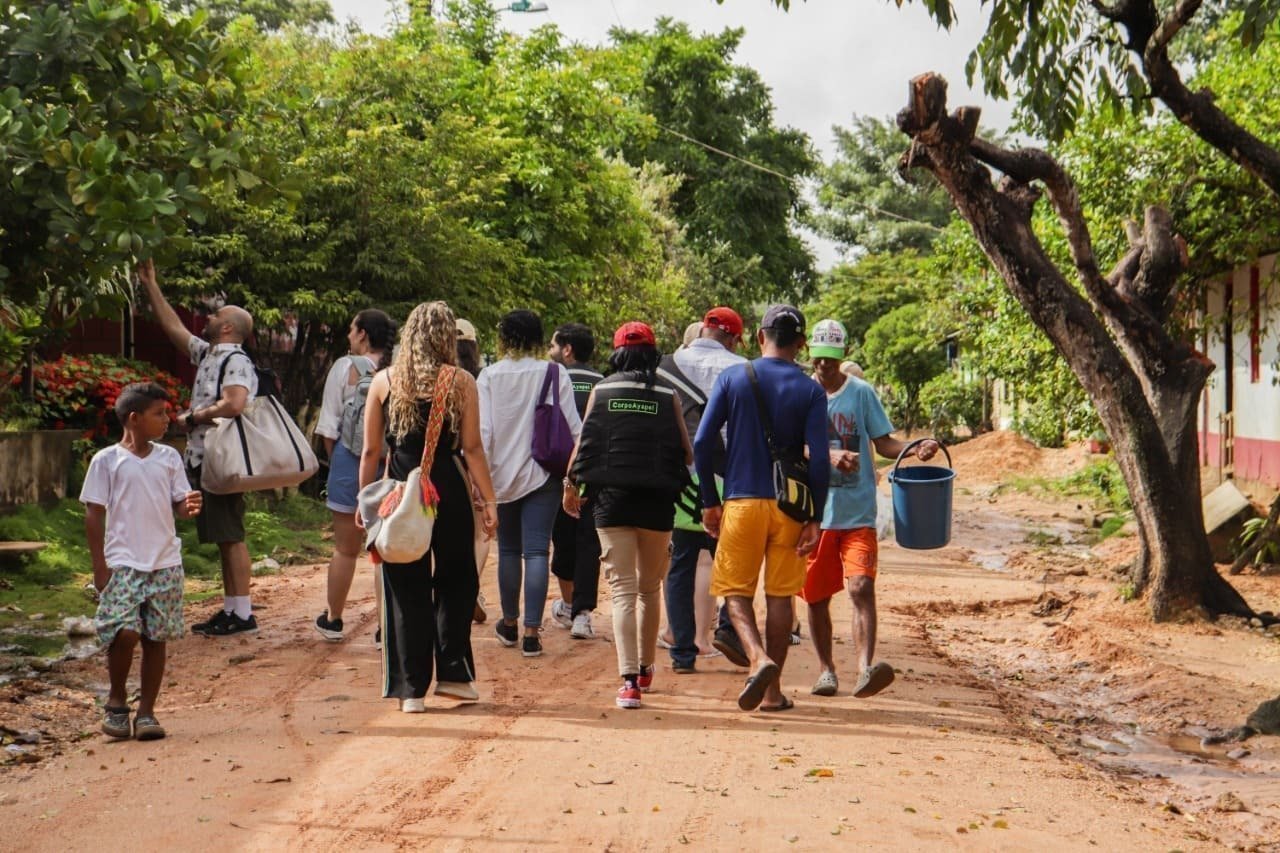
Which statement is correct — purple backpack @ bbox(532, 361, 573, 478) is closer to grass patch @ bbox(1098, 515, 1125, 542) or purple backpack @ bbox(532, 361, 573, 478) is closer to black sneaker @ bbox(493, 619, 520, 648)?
black sneaker @ bbox(493, 619, 520, 648)

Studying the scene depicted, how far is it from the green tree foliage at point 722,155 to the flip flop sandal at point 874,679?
37.7m

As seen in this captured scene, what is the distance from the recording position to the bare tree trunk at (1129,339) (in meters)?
11.0

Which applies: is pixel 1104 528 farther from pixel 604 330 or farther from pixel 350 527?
pixel 604 330

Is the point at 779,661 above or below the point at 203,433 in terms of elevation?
below

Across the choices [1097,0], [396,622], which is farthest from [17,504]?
[1097,0]

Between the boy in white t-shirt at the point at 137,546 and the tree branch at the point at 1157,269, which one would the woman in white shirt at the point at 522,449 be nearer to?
the boy in white t-shirt at the point at 137,546

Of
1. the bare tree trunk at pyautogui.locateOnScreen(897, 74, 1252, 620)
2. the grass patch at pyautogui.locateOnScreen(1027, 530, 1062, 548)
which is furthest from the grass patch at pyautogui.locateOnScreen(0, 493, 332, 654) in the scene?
the grass patch at pyautogui.locateOnScreen(1027, 530, 1062, 548)

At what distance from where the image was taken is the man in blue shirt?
6.90m

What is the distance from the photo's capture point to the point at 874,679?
7242mm

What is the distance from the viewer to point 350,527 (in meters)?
8.55

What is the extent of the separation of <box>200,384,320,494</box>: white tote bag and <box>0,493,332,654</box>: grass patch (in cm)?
147

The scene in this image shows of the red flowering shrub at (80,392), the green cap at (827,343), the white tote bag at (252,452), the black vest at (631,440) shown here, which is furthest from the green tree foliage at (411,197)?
the green cap at (827,343)

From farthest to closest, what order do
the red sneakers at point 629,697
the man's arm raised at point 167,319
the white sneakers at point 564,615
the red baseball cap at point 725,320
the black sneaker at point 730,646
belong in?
the white sneakers at point 564,615 → the man's arm raised at point 167,319 → the red baseball cap at point 725,320 → the black sneaker at point 730,646 → the red sneakers at point 629,697

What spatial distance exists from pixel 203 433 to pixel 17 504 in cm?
454
